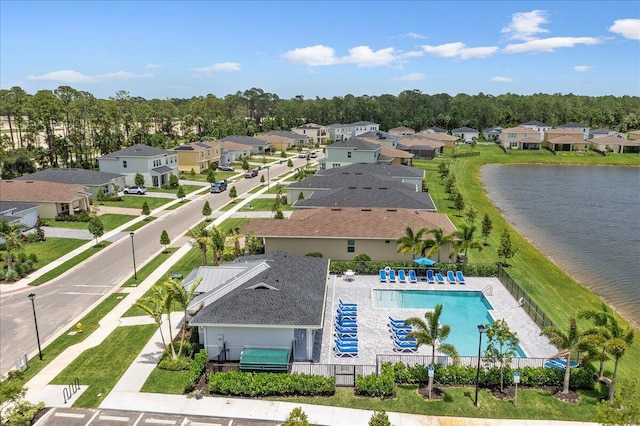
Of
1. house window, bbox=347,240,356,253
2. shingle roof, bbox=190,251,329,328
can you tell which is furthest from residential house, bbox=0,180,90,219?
shingle roof, bbox=190,251,329,328

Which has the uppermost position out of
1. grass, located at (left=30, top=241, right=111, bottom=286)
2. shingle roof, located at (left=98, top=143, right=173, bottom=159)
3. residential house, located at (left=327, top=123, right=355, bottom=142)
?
residential house, located at (left=327, top=123, right=355, bottom=142)

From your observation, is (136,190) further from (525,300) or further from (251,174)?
(525,300)

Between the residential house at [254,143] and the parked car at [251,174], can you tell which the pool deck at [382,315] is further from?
the residential house at [254,143]

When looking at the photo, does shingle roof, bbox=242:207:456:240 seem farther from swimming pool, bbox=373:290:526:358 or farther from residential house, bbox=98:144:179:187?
residential house, bbox=98:144:179:187

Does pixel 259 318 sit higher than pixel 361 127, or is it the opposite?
pixel 361 127

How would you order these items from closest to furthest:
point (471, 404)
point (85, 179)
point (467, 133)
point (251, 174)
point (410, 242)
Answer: point (471, 404), point (410, 242), point (85, 179), point (251, 174), point (467, 133)

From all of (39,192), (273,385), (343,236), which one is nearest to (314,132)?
(39,192)

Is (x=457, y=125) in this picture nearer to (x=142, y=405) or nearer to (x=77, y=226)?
(x=77, y=226)
